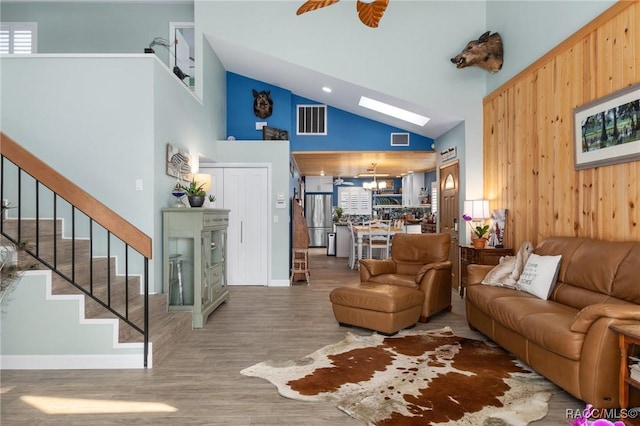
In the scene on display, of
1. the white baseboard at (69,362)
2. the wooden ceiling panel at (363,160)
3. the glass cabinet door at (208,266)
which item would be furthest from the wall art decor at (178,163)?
the wooden ceiling panel at (363,160)

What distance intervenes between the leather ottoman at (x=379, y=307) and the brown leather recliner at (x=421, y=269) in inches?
8.5

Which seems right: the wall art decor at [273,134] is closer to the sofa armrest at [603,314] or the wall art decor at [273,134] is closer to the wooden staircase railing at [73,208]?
the wooden staircase railing at [73,208]

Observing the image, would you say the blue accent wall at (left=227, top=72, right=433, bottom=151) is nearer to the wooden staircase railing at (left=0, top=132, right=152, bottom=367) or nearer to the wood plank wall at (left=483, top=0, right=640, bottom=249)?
the wood plank wall at (left=483, top=0, right=640, bottom=249)

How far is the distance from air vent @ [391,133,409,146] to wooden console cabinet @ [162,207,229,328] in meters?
4.55

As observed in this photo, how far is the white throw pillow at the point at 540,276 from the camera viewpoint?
338 centimetres

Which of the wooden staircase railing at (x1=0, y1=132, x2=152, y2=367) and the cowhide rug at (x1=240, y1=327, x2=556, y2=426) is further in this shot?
the wooden staircase railing at (x1=0, y1=132, x2=152, y2=367)

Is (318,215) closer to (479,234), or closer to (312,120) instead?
(312,120)

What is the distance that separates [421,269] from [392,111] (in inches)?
140

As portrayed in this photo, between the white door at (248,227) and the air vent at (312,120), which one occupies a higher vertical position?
the air vent at (312,120)

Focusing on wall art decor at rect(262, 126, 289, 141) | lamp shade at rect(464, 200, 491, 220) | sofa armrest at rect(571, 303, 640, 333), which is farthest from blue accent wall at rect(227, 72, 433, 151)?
sofa armrest at rect(571, 303, 640, 333)

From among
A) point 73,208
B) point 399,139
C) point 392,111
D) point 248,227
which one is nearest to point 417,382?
point 73,208

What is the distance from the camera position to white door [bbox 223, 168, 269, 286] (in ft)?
21.8

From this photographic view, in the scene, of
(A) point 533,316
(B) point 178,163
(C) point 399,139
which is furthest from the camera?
(C) point 399,139

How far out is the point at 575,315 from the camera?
2777mm
